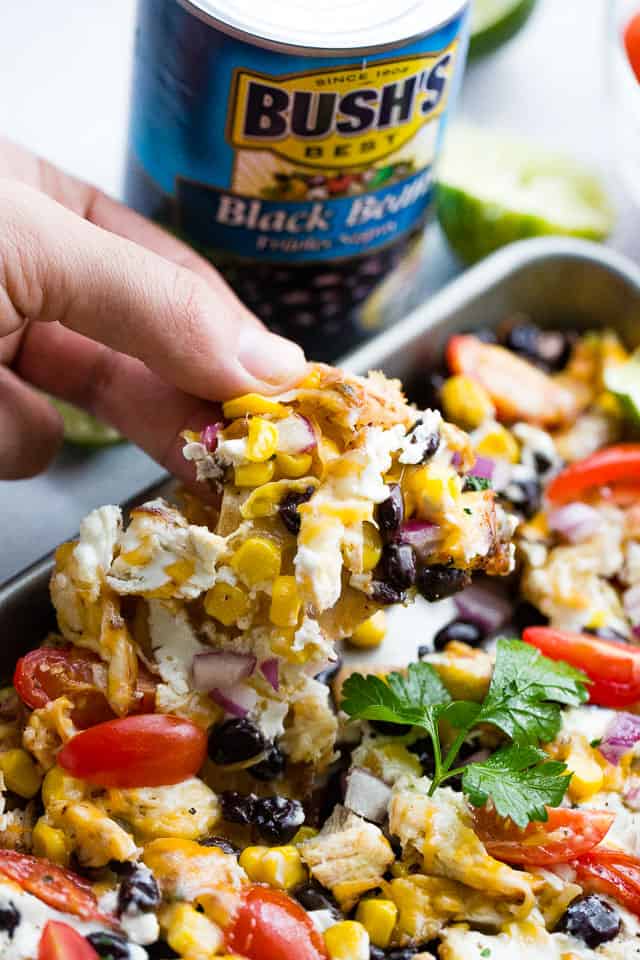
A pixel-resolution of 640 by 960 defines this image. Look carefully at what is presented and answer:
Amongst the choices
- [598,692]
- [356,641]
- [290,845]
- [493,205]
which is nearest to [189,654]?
[290,845]

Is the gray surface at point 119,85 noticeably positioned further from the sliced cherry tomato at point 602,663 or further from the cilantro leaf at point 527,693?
the cilantro leaf at point 527,693

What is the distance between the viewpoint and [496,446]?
303 cm

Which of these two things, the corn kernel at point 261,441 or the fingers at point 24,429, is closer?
the corn kernel at point 261,441

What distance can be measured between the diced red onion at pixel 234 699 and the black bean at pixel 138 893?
357 mm

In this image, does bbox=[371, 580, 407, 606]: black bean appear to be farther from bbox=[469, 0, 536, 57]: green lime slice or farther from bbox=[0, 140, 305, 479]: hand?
bbox=[469, 0, 536, 57]: green lime slice

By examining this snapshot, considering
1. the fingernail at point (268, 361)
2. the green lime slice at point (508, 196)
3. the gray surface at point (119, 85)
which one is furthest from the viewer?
the gray surface at point (119, 85)

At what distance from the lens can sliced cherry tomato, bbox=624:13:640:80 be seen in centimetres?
332

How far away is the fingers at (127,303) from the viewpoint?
2.29 m

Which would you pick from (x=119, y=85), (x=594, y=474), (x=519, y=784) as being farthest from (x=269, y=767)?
(x=119, y=85)

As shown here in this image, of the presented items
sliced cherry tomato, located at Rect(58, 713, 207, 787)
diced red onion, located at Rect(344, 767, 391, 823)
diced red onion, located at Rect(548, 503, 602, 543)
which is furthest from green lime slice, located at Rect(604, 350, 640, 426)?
sliced cherry tomato, located at Rect(58, 713, 207, 787)

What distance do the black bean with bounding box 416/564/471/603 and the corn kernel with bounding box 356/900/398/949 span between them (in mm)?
540

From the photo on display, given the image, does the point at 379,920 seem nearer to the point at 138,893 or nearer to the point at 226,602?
the point at 138,893

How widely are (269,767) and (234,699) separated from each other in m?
0.16

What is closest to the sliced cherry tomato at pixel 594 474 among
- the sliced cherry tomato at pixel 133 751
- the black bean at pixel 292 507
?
the black bean at pixel 292 507
